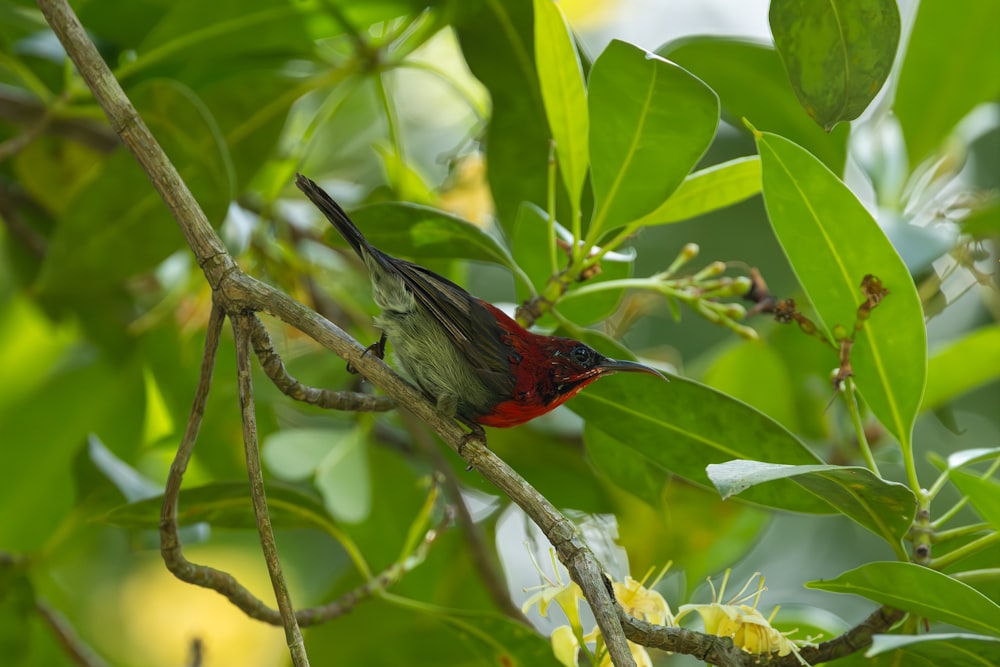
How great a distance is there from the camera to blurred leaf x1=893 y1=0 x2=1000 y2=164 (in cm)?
301

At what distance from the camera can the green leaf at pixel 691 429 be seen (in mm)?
1750

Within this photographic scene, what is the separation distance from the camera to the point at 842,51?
1635 millimetres

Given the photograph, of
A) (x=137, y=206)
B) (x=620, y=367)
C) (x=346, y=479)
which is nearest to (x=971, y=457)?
(x=620, y=367)

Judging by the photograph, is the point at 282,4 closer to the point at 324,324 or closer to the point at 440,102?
the point at 324,324

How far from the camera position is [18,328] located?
11.6ft

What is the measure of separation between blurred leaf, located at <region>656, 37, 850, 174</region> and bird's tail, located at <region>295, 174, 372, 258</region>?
4.15 feet

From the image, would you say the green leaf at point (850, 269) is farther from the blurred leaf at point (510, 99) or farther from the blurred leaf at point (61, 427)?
the blurred leaf at point (61, 427)

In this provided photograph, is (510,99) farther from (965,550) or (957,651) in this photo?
(957,651)

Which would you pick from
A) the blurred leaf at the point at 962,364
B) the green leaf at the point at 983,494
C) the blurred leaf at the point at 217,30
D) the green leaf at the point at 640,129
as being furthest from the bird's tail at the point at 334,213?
the blurred leaf at the point at 962,364

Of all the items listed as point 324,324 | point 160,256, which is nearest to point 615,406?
point 324,324

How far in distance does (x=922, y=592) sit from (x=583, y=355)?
724 millimetres

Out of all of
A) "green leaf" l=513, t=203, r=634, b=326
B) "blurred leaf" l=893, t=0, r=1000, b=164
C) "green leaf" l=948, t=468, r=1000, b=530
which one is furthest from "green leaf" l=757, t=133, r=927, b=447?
"blurred leaf" l=893, t=0, r=1000, b=164

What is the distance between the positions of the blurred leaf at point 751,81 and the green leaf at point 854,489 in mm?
1448

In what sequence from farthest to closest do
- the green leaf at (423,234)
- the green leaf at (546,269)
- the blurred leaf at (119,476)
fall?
1. the blurred leaf at (119,476)
2. the green leaf at (546,269)
3. the green leaf at (423,234)
